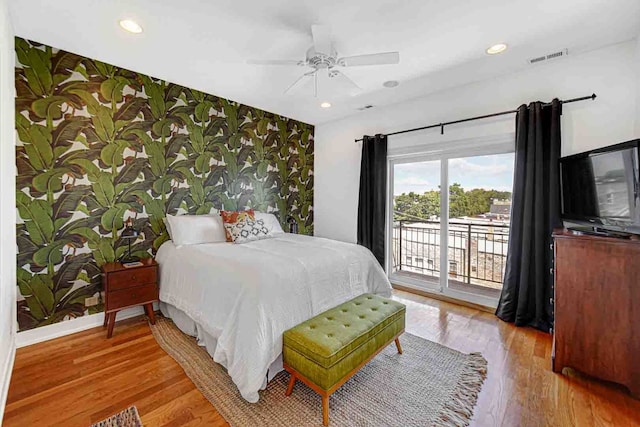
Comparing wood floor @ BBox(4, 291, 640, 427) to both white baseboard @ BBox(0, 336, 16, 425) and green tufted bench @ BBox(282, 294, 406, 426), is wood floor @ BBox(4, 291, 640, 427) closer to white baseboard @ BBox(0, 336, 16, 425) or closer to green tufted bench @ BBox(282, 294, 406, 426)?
white baseboard @ BBox(0, 336, 16, 425)

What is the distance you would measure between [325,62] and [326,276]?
68.0 inches

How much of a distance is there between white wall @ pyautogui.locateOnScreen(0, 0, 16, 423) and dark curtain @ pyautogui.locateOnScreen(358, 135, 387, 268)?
348 cm

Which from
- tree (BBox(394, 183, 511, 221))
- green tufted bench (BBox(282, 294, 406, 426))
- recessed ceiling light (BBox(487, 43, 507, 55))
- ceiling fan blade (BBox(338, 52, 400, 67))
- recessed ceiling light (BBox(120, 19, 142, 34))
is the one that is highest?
recessed ceiling light (BBox(487, 43, 507, 55))

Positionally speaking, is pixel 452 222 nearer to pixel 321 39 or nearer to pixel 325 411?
pixel 321 39

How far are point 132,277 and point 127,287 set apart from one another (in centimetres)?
9

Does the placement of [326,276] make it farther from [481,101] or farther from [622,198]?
[481,101]

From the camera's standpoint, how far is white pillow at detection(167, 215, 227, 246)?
9.81 feet

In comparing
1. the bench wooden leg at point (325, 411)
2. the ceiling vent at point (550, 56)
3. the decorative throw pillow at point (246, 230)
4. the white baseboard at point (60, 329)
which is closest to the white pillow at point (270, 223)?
the decorative throw pillow at point (246, 230)

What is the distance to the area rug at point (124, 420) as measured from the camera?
5.13 feet

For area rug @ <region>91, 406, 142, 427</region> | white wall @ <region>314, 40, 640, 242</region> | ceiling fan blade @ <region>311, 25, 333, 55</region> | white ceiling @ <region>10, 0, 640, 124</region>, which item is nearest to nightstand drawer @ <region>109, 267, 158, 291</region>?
area rug @ <region>91, 406, 142, 427</region>

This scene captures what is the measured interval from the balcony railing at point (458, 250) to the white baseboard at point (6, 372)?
3.94 m

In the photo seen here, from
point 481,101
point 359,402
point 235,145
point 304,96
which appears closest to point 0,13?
point 235,145

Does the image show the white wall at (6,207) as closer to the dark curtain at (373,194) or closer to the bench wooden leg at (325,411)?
the bench wooden leg at (325,411)

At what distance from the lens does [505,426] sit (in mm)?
Answer: 1571
